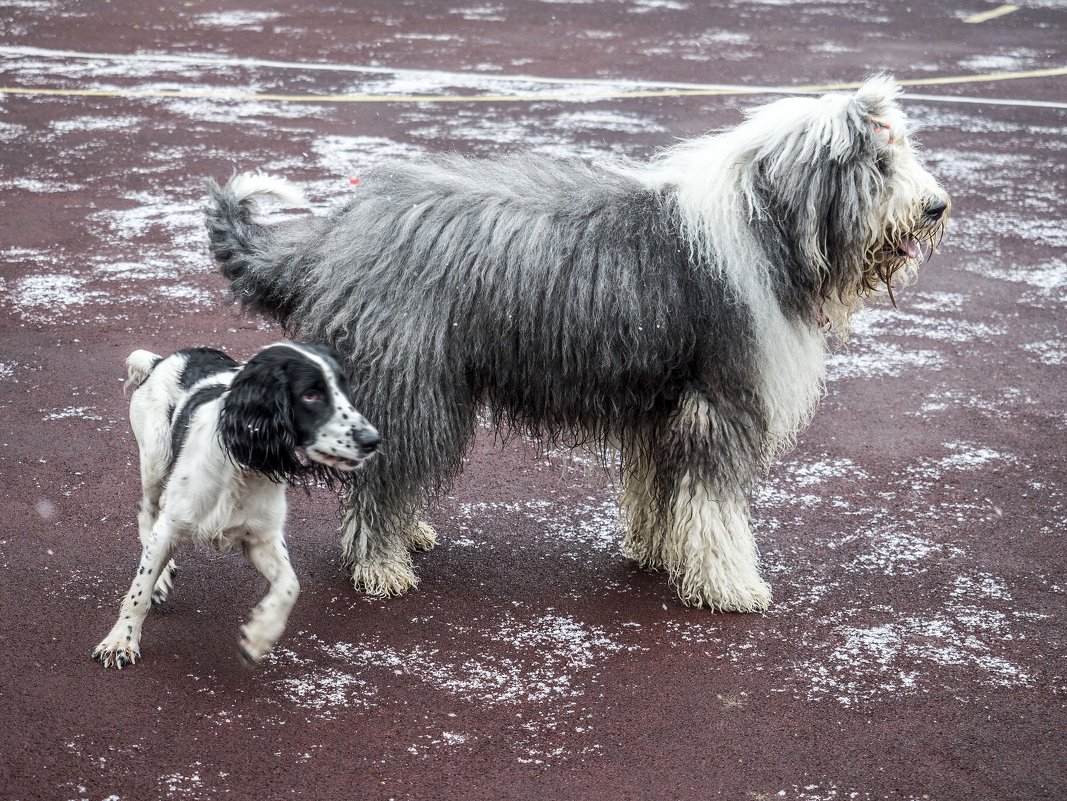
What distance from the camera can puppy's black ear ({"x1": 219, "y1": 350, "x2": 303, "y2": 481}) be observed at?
152 inches

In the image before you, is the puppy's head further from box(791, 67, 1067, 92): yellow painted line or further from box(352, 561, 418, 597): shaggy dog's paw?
box(791, 67, 1067, 92): yellow painted line

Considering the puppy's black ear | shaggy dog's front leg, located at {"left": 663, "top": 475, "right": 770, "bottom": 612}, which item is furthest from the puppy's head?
shaggy dog's front leg, located at {"left": 663, "top": 475, "right": 770, "bottom": 612}

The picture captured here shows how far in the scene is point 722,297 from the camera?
4.52m

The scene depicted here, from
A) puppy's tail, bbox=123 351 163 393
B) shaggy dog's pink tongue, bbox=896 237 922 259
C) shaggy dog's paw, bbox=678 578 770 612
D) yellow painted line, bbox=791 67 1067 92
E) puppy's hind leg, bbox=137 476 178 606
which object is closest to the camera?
shaggy dog's pink tongue, bbox=896 237 922 259

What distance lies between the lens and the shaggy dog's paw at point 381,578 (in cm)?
484

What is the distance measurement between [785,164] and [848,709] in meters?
1.89

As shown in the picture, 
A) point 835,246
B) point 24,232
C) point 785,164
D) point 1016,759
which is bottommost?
point 1016,759

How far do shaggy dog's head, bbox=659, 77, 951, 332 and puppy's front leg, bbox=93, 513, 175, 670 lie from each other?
2147 millimetres

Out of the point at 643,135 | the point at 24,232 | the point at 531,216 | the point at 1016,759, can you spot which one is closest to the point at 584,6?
the point at 643,135

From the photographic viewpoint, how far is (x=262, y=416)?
3865mm

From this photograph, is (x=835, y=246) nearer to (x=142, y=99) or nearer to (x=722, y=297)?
(x=722, y=297)

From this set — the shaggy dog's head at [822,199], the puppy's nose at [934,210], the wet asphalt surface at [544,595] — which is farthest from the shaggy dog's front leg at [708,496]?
the puppy's nose at [934,210]

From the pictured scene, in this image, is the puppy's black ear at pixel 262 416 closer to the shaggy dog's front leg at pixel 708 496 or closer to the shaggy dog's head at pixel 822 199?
the shaggy dog's front leg at pixel 708 496

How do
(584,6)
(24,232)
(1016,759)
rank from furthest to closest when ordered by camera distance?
1. (584,6)
2. (24,232)
3. (1016,759)
